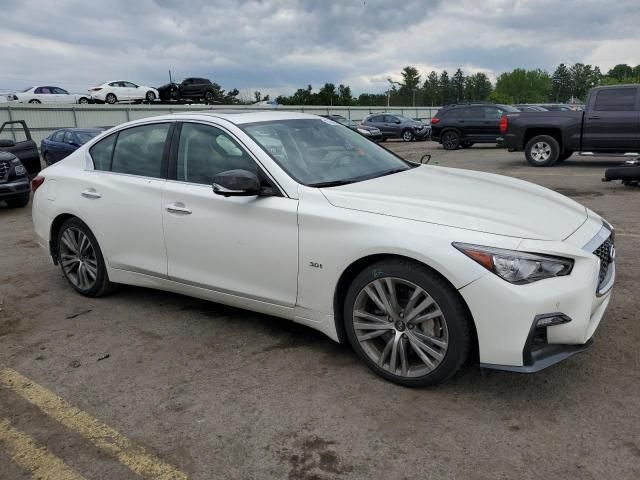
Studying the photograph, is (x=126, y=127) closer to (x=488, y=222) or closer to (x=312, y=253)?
(x=312, y=253)

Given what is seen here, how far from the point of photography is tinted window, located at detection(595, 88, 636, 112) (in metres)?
12.0

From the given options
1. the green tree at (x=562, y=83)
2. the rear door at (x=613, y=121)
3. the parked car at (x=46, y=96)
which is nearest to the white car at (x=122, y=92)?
the parked car at (x=46, y=96)

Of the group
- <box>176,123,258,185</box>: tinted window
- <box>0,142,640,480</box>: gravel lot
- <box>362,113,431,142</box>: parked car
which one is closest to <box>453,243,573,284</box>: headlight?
<box>0,142,640,480</box>: gravel lot

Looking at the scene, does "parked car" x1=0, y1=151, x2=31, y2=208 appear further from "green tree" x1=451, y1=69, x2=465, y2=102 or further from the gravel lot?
"green tree" x1=451, y1=69, x2=465, y2=102

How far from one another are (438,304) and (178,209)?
79.9 inches

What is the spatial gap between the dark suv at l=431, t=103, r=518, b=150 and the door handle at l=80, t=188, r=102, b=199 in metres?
17.6

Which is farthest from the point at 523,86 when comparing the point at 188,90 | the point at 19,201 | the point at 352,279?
the point at 352,279

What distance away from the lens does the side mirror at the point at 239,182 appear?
3410 mm

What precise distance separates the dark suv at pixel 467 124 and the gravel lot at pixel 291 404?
1674 cm

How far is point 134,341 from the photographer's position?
3.96 metres

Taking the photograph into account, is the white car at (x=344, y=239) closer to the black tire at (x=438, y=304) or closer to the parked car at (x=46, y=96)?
the black tire at (x=438, y=304)

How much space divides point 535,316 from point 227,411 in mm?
1683

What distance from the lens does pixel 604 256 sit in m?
3.23

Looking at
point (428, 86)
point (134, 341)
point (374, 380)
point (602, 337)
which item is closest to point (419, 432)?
point (374, 380)
